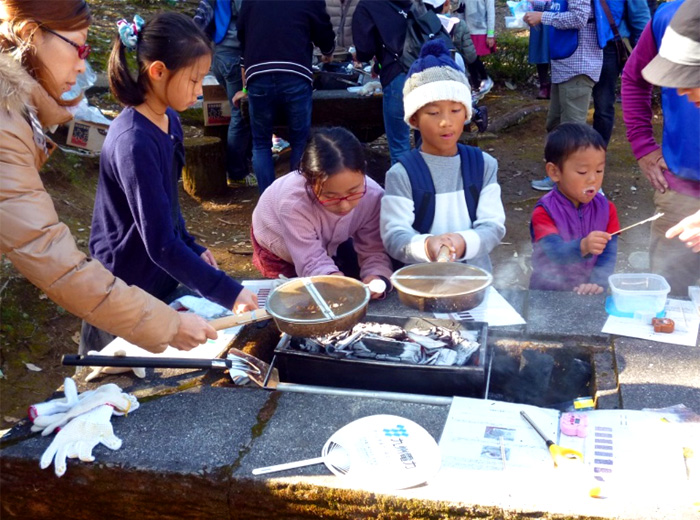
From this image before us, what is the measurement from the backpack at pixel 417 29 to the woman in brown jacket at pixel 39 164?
13.1ft

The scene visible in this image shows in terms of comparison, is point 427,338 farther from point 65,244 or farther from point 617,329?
point 65,244

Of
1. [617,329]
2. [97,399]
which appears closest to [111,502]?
[97,399]

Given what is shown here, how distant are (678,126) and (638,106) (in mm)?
388

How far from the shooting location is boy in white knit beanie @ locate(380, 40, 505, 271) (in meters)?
3.23

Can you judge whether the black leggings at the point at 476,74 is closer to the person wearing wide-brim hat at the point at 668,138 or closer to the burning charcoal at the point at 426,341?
the person wearing wide-brim hat at the point at 668,138

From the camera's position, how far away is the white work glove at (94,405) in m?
2.39

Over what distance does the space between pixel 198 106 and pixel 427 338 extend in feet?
22.4

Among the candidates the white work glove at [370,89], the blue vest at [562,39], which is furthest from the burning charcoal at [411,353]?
→ the white work glove at [370,89]

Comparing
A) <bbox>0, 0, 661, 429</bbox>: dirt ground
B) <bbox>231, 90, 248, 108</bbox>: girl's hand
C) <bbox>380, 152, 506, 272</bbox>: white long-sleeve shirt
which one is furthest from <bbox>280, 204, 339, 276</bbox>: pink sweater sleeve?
<bbox>231, 90, 248, 108</bbox>: girl's hand

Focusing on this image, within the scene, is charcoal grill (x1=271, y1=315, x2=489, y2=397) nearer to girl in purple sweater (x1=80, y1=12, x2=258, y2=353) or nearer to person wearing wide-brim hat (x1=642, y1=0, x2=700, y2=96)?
girl in purple sweater (x1=80, y1=12, x2=258, y2=353)

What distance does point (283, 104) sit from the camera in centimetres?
609

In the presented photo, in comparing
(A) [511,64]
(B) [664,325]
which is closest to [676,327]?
(B) [664,325]

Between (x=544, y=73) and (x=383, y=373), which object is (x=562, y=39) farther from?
(x=383, y=373)

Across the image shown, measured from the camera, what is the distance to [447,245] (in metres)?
2.96
